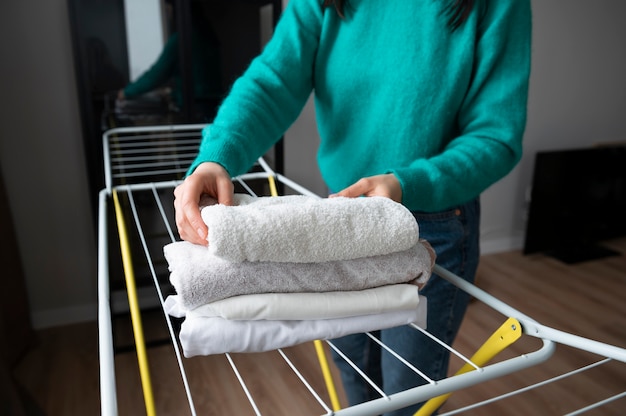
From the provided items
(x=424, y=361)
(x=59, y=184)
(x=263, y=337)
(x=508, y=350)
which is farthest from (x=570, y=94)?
(x=263, y=337)

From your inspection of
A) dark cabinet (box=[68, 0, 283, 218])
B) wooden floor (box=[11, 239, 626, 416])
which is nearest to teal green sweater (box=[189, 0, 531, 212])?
dark cabinet (box=[68, 0, 283, 218])

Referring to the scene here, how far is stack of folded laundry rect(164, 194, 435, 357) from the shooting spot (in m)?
0.50

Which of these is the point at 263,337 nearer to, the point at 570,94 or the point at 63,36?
the point at 63,36

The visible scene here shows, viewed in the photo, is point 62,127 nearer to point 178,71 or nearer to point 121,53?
point 121,53

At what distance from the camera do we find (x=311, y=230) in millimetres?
518

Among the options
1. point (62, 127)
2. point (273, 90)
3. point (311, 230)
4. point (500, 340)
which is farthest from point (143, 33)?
point (500, 340)

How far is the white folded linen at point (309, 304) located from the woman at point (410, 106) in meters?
0.16

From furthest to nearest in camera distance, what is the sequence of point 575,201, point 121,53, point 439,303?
point 575,201
point 121,53
point 439,303

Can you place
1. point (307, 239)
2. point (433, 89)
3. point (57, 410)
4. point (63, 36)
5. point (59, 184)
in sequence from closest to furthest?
1. point (307, 239)
2. point (433, 89)
3. point (57, 410)
4. point (63, 36)
5. point (59, 184)

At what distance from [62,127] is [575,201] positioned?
2588mm

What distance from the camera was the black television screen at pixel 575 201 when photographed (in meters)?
2.66

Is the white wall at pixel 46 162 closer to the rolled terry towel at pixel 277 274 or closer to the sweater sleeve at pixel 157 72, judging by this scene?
the sweater sleeve at pixel 157 72

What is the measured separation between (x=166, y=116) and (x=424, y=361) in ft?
4.29

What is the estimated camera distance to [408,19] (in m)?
0.80
